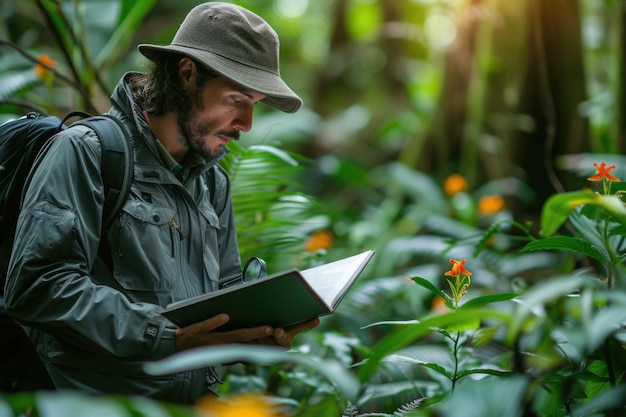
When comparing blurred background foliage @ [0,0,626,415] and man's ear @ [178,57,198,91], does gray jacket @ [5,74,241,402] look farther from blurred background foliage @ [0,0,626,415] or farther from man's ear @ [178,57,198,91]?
blurred background foliage @ [0,0,626,415]

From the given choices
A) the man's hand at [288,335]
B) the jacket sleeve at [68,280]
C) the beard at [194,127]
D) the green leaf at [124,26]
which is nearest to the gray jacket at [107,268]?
the jacket sleeve at [68,280]

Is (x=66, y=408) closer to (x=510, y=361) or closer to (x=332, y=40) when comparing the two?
(x=510, y=361)

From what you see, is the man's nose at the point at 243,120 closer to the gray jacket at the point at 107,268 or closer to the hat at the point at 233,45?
the hat at the point at 233,45

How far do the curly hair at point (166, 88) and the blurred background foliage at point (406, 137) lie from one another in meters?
0.47

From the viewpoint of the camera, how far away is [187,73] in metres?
2.22

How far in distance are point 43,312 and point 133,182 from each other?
44 centimetres

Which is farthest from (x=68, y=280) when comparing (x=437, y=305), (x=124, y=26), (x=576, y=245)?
(x=437, y=305)

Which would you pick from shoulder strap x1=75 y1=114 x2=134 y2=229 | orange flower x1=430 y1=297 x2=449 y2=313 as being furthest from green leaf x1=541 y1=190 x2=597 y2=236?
orange flower x1=430 y1=297 x2=449 y2=313

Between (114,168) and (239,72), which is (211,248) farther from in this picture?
(239,72)

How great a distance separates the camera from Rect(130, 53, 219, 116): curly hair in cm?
219

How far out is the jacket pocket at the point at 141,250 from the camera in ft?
6.42

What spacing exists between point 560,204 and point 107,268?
1.18 meters

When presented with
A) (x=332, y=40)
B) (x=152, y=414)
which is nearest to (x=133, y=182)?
(x=152, y=414)

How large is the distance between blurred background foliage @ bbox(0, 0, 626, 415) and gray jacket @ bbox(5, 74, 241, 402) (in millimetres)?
738
